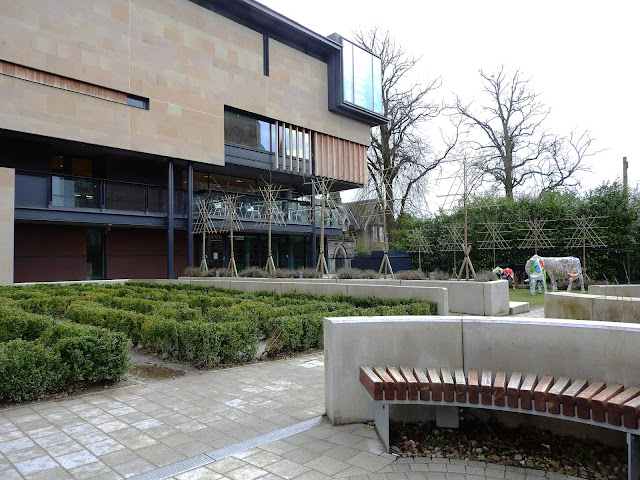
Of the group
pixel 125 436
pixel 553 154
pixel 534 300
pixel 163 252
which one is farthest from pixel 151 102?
pixel 553 154

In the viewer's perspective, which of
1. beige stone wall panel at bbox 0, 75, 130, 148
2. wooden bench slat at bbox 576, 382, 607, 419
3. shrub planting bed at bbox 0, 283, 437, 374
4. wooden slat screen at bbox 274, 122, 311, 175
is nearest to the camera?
wooden bench slat at bbox 576, 382, 607, 419

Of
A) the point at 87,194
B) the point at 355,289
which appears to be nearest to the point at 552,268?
the point at 355,289

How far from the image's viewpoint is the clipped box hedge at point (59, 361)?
210 inches

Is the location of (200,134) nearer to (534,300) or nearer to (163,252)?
(163,252)

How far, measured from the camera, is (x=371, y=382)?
400cm

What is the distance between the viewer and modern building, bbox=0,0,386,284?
759 inches

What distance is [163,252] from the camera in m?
26.5

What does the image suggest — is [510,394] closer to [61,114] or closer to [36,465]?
[36,465]

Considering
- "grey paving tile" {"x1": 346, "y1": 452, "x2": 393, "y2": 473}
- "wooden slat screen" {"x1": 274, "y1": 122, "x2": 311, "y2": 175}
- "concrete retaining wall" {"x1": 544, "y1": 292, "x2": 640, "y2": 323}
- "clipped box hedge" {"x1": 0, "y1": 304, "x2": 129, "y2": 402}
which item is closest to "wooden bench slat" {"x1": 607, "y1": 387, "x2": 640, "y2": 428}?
"grey paving tile" {"x1": 346, "y1": 452, "x2": 393, "y2": 473}

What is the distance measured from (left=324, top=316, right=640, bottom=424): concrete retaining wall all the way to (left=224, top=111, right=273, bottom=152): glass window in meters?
23.5

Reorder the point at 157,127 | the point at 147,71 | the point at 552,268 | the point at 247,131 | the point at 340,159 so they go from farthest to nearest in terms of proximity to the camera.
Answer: the point at 340,159 → the point at 247,131 → the point at 157,127 → the point at 147,71 → the point at 552,268

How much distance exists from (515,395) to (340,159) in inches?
1166

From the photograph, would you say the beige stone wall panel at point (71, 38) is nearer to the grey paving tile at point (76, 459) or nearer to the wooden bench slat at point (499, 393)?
the grey paving tile at point (76, 459)

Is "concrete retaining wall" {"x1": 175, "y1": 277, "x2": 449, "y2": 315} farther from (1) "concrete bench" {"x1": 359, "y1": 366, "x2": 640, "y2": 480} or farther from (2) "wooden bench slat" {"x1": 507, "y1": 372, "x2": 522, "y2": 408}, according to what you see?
(2) "wooden bench slat" {"x1": 507, "y1": 372, "x2": 522, "y2": 408}
